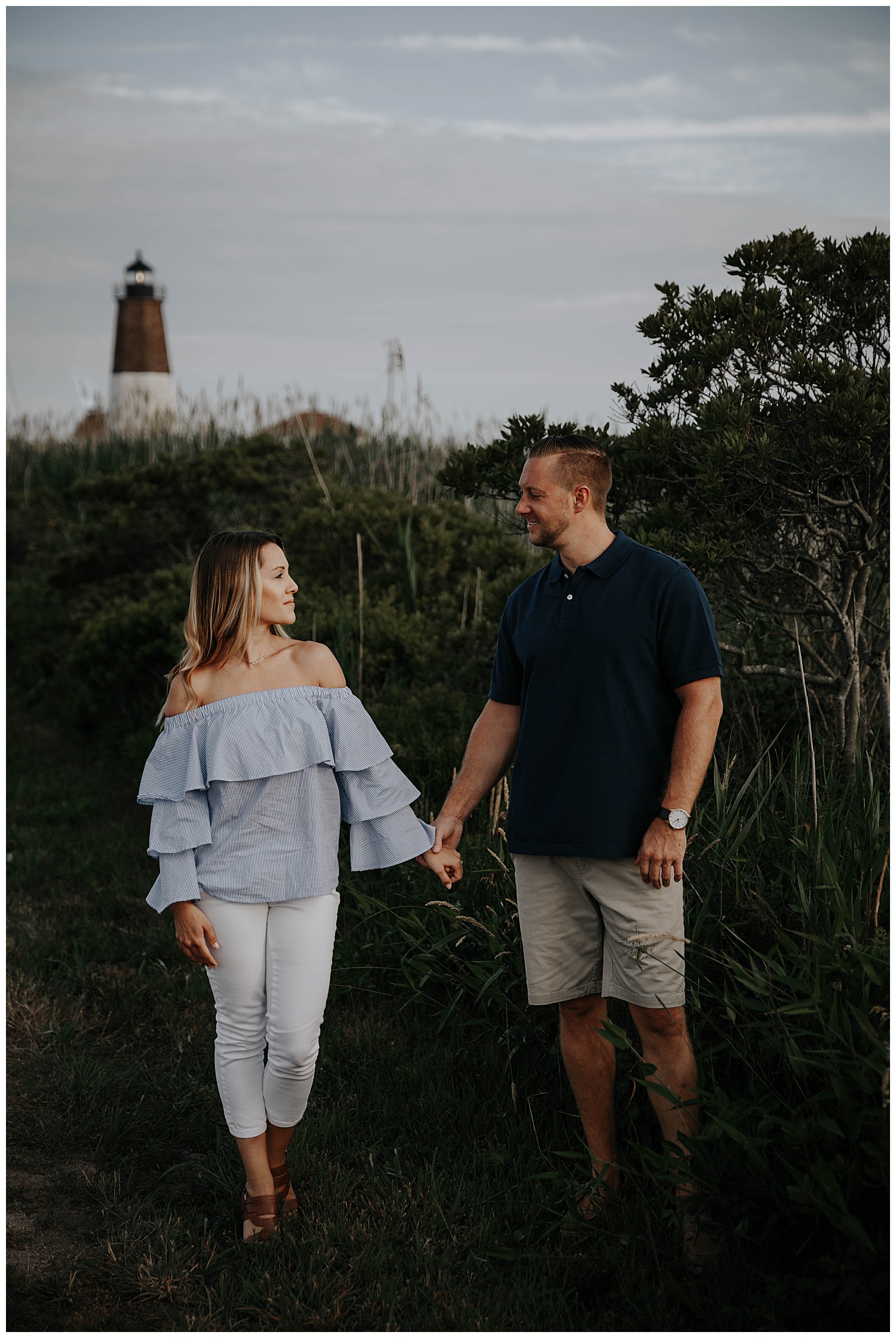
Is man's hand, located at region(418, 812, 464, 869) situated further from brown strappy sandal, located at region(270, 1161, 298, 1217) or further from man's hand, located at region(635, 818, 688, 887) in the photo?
brown strappy sandal, located at region(270, 1161, 298, 1217)

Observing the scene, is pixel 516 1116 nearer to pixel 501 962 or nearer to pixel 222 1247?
pixel 501 962

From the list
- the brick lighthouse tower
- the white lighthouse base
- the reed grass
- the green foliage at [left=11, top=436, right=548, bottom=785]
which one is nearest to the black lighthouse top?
the brick lighthouse tower

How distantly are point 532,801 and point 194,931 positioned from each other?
998 millimetres

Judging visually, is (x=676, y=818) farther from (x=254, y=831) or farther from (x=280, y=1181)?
(x=280, y=1181)

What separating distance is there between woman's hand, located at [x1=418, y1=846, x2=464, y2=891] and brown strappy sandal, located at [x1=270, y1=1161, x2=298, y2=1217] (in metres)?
0.95

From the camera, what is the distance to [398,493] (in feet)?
29.1

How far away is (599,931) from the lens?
9.59ft

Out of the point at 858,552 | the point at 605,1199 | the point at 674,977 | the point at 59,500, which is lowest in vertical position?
the point at 605,1199

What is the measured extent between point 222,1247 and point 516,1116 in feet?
3.24

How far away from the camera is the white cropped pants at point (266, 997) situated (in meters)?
2.77

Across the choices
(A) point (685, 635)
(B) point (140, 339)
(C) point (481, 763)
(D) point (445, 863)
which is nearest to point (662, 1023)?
(D) point (445, 863)

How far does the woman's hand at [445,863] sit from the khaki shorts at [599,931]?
0.29 metres

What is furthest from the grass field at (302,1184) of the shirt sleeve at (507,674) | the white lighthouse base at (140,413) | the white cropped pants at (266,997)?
the white lighthouse base at (140,413)

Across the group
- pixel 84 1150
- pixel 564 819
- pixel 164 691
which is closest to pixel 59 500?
pixel 164 691
